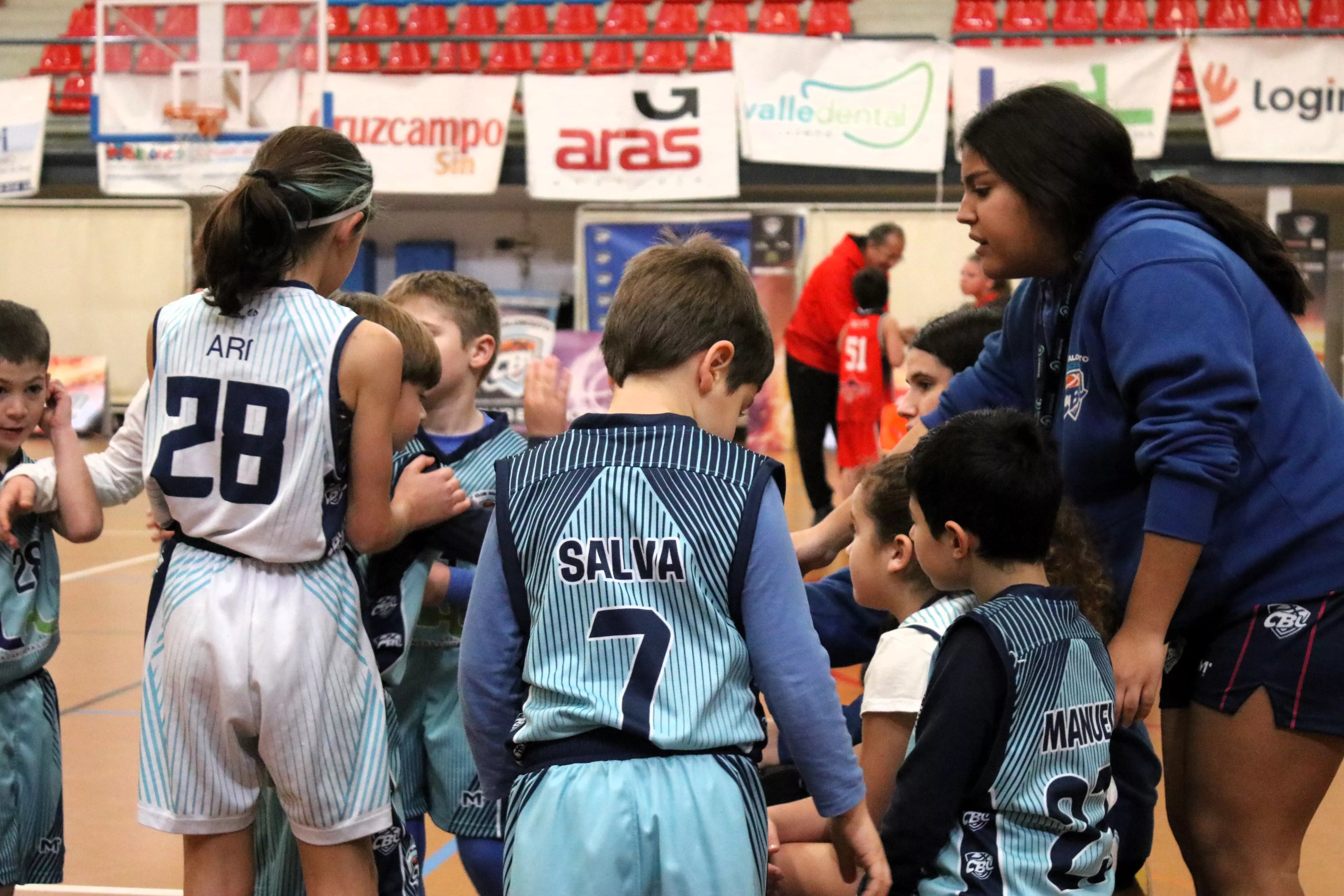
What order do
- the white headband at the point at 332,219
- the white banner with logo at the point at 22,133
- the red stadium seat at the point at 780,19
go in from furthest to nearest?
the red stadium seat at the point at 780,19 < the white banner with logo at the point at 22,133 < the white headband at the point at 332,219

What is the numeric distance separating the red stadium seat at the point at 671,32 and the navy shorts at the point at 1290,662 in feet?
35.6

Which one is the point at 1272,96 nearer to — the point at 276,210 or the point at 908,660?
the point at 908,660

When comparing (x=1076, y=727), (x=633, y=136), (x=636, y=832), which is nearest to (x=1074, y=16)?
(x=633, y=136)

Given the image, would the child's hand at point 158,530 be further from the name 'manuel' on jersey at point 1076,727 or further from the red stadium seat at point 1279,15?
the red stadium seat at point 1279,15

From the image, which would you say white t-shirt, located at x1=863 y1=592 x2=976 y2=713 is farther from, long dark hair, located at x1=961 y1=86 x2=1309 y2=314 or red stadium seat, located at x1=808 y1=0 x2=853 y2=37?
red stadium seat, located at x1=808 y1=0 x2=853 y2=37

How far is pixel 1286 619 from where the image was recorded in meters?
1.70

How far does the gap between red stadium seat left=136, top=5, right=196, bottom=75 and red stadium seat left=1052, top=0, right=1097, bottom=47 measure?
798cm

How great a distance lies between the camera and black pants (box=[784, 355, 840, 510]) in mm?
7512

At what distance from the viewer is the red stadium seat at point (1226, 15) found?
12484 millimetres

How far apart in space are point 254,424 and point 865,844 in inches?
37.6

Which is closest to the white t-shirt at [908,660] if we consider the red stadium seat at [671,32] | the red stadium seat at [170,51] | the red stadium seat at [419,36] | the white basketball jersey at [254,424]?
the white basketball jersey at [254,424]

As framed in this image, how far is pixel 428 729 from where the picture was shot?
2197mm

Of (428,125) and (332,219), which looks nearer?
(332,219)

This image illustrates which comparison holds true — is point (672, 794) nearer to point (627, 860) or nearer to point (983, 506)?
point (627, 860)
